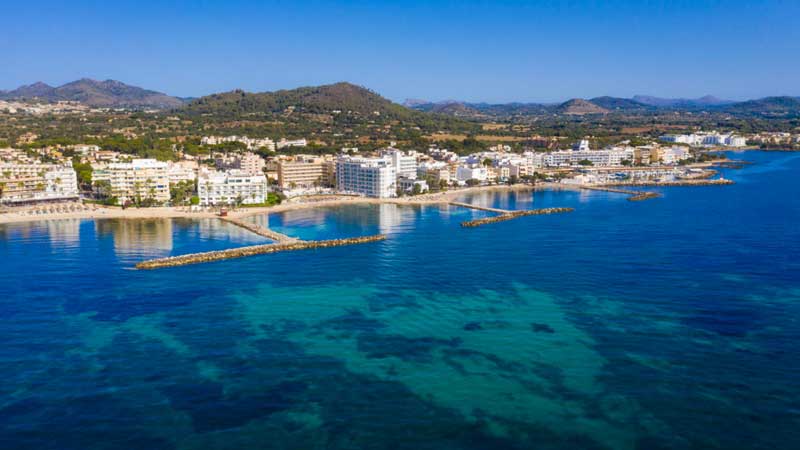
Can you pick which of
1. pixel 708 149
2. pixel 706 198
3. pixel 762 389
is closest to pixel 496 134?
pixel 708 149

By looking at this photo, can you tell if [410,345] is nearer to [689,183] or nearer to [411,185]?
[411,185]

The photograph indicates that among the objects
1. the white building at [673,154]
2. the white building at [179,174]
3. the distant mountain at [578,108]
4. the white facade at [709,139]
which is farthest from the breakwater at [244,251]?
the distant mountain at [578,108]

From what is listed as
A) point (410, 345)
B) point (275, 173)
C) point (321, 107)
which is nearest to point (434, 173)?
point (275, 173)

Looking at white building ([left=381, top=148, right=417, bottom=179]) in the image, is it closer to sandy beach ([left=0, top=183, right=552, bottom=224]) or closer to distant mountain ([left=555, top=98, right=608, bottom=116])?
sandy beach ([left=0, top=183, right=552, bottom=224])

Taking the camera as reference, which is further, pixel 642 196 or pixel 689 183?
pixel 689 183

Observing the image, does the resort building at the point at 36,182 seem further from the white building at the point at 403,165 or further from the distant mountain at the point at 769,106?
the distant mountain at the point at 769,106

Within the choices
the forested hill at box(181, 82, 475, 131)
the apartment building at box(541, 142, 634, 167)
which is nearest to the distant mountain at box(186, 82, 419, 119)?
the forested hill at box(181, 82, 475, 131)

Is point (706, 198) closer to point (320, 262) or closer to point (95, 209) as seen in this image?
point (320, 262)
